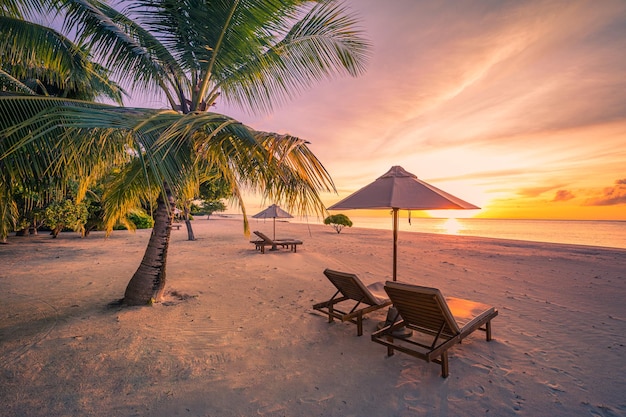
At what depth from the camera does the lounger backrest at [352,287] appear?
13.1 feet

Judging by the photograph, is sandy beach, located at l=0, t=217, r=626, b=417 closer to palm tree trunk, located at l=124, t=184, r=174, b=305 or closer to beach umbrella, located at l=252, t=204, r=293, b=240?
palm tree trunk, located at l=124, t=184, r=174, b=305

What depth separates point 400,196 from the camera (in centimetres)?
398

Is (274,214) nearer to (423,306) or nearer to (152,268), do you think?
(152,268)

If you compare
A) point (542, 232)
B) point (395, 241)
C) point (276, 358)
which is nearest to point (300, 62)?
point (395, 241)

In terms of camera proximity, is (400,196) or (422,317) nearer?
(422,317)

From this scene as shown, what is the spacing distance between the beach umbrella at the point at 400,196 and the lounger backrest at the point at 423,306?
3.95ft

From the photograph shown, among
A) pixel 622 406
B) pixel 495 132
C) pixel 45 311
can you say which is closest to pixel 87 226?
pixel 45 311

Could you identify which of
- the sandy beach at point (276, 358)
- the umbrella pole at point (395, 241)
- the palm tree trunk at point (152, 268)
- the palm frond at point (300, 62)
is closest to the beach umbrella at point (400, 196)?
the umbrella pole at point (395, 241)

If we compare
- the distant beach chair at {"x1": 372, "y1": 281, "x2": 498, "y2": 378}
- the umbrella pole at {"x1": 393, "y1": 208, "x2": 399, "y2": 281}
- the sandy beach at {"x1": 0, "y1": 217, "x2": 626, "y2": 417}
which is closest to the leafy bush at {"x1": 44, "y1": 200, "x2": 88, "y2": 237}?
the sandy beach at {"x1": 0, "y1": 217, "x2": 626, "y2": 417}

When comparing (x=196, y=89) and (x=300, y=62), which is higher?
(x=300, y=62)

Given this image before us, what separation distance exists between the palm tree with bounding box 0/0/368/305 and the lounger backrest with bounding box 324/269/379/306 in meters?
1.28

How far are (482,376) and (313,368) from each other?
1895 mm

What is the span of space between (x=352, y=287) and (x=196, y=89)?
4464 millimetres

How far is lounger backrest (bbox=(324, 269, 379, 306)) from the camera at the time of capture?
13.1 ft
